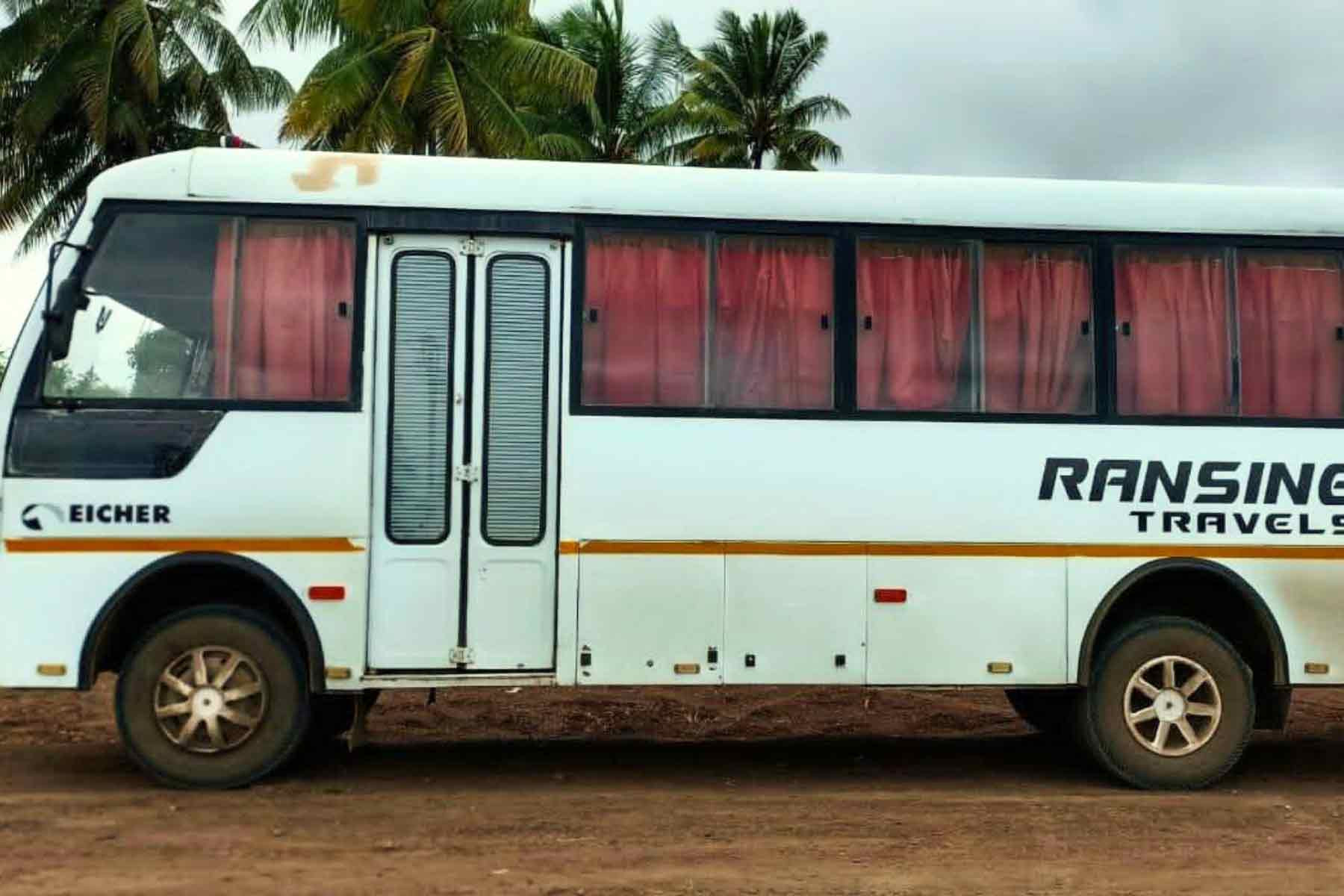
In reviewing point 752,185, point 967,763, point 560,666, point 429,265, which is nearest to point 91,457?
point 429,265

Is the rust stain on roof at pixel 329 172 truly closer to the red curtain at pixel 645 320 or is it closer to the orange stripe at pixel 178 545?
the red curtain at pixel 645 320

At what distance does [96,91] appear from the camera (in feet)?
73.0

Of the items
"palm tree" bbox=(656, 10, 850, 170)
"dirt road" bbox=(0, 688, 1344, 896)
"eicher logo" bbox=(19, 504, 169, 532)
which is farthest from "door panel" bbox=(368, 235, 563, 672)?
"palm tree" bbox=(656, 10, 850, 170)

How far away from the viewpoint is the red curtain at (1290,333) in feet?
24.5

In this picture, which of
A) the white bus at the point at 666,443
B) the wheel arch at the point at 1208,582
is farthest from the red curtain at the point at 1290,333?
the wheel arch at the point at 1208,582

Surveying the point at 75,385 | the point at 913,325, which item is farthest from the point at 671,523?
the point at 75,385

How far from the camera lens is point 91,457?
6.84 m

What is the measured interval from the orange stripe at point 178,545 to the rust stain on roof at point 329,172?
190 centimetres

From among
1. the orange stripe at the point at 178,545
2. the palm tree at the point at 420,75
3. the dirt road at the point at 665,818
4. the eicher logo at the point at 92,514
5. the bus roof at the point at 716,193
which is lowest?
the dirt road at the point at 665,818

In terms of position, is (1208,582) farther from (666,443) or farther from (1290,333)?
(666,443)

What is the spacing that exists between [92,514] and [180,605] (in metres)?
0.70

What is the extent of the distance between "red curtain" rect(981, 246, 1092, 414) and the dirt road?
2.22 meters

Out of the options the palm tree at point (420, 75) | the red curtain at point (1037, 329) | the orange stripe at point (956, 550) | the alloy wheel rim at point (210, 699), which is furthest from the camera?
the palm tree at point (420, 75)

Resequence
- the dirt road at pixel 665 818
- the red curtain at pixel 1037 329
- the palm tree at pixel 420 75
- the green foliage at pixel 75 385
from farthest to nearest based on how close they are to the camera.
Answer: the palm tree at pixel 420 75
the red curtain at pixel 1037 329
the green foliage at pixel 75 385
the dirt road at pixel 665 818
